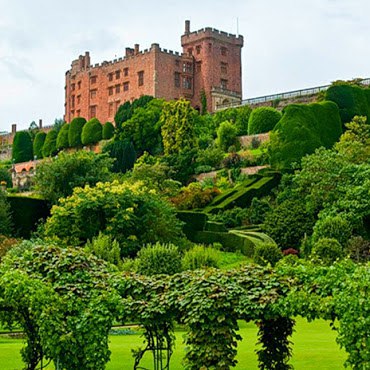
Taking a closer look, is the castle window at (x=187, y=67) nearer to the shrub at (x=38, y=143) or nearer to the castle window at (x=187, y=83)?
Answer: the castle window at (x=187, y=83)

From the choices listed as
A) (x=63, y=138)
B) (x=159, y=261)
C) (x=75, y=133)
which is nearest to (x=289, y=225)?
(x=159, y=261)

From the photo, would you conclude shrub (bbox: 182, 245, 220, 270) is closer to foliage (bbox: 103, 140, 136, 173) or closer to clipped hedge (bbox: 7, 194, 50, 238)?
clipped hedge (bbox: 7, 194, 50, 238)

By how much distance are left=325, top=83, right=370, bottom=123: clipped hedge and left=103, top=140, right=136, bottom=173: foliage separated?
49.6 ft

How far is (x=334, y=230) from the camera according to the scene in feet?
104

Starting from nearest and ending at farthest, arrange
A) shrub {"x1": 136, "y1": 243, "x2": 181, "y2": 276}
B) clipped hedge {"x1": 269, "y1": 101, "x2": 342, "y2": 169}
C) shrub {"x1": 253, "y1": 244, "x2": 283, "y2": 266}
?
shrub {"x1": 136, "y1": 243, "x2": 181, "y2": 276}
shrub {"x1": 253, "y1": 244, "x2": 283, "y2": 266}
clipped hedge {"x1": 269, "y1": 101, "x2": 342, "y2": 169}

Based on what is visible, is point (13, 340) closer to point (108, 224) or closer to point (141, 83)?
point (108, 224)

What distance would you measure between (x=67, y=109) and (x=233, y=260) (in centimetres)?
5405

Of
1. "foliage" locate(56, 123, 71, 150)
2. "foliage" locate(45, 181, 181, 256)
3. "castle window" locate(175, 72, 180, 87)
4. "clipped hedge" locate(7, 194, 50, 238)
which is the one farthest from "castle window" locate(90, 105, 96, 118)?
"foliage" locate(45, 181, 181, 256)

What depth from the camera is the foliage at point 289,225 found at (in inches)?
1346

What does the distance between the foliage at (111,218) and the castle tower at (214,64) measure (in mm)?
40436

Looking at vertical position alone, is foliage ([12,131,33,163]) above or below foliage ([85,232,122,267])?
above

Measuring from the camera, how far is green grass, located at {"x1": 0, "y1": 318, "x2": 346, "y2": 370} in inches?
578

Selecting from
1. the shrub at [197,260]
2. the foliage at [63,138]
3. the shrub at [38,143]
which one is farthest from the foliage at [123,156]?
the shrub at [197,260]

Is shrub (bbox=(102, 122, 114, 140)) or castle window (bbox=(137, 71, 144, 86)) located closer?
shrub (bbox=(102, 122, 114, 140))
